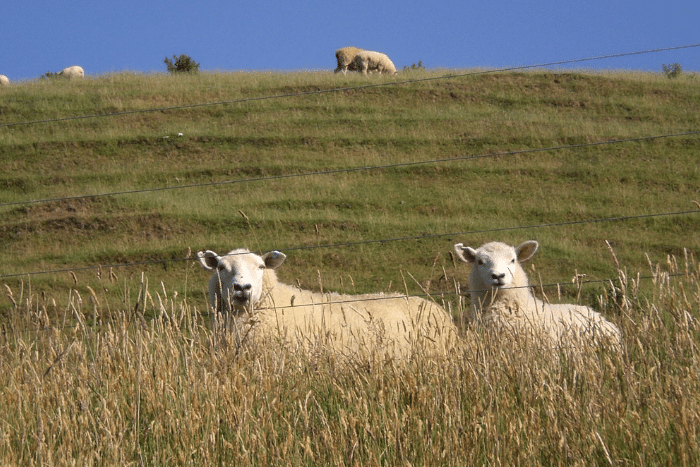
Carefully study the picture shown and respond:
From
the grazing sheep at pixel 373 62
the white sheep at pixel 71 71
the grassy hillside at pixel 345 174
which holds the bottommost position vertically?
the grassy hillside at pixel 345 174

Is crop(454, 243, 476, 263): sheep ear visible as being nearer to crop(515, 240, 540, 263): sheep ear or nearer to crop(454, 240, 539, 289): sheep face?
crop(454, 240, 539, 289): sheep face

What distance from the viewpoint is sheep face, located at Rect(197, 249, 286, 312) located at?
7.52 meters

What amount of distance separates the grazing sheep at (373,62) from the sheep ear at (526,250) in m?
33.1

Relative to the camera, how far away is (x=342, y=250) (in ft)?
62.1

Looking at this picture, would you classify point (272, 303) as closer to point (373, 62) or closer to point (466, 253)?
point (466, 253)

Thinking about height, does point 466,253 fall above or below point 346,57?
below

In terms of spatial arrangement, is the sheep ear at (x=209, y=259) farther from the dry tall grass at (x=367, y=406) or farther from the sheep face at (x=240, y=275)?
the dry tall grass at (x=367, y=406)

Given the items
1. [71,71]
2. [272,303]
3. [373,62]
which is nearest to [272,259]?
[272,303]

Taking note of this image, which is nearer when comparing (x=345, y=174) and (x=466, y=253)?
(x=466, y=253)

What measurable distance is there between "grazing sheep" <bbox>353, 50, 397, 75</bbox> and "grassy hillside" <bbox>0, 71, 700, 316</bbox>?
16.7 feet

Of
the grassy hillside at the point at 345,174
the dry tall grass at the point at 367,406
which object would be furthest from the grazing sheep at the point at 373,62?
the dry tall grass at the point at 367,406

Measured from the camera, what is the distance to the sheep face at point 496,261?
8197 millimetres

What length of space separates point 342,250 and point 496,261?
1065cm

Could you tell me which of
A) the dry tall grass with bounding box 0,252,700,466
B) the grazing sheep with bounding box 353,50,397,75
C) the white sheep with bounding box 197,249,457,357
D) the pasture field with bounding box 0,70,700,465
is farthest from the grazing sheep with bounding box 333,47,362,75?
the dry tall grass with bounding box 0,252,700,466
